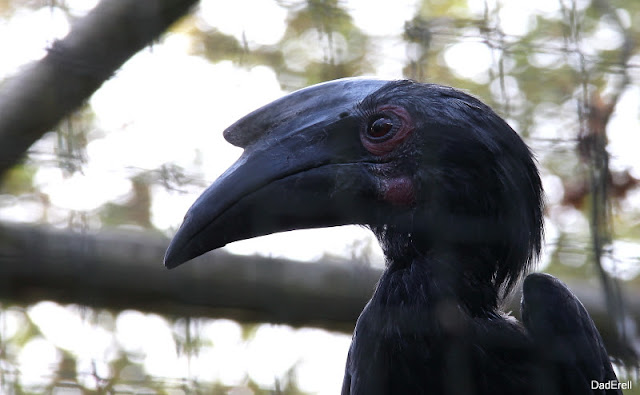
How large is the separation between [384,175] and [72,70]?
0.65 metres

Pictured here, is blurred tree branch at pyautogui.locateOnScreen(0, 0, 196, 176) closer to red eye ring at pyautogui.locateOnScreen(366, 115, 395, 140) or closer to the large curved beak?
the large curved beak

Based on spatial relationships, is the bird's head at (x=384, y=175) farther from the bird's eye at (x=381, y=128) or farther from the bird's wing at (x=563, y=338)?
the bird's wing at (x=563, y=338)

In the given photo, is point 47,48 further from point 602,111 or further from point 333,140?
point 602,111

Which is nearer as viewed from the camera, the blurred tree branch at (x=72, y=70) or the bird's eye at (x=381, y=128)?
the blurred tree branch at (x=72, y=70)

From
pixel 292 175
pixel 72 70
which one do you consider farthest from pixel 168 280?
pixel 72 70

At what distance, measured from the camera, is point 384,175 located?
1572 mm

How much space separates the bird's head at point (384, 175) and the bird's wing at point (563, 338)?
0.45ft

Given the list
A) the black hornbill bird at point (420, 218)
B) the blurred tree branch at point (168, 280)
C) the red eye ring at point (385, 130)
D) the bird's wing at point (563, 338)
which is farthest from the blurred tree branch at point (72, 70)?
the bird's wing at point (563, 338)

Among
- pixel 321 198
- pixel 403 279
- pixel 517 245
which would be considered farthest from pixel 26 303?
pixel 517 245

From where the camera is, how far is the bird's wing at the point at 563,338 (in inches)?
56.6

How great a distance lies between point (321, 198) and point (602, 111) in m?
0.85

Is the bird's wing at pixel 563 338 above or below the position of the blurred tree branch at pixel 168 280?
below

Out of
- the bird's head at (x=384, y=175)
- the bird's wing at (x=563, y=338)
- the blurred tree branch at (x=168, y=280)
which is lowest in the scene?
the bird's wing at (x=563, y=338)

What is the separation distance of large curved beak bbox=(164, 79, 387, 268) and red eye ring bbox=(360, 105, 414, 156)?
2 centimetres
